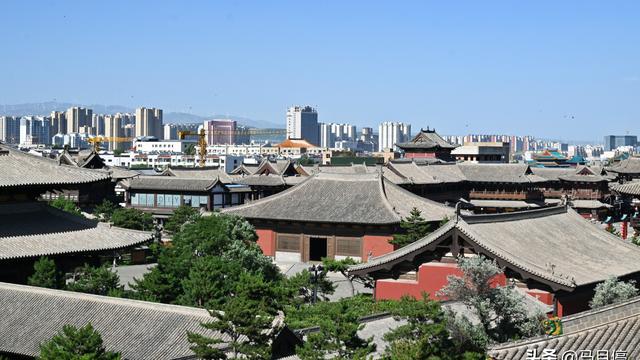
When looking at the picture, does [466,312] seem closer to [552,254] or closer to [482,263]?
[482,263]

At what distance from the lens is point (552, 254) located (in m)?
27.8

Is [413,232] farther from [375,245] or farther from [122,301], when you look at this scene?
[122,301]

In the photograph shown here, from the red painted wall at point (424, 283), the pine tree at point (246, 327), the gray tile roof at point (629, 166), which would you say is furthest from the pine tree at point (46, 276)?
the gray tile roof at point (629, 166)

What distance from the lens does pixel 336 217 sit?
43688 mm

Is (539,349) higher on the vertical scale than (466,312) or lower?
higher

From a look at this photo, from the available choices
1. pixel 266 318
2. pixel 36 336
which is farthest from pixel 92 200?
pixel 266 318

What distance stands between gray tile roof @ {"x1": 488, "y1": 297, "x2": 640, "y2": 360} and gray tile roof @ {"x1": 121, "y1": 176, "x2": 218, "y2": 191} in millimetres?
52251

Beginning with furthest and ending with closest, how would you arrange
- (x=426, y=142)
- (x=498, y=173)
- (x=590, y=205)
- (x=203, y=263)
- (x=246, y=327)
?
(x=426, y=142) → (x=590, y=205) → (x=498, y=173) → (x=203, y=263) → (x=246, y=327)

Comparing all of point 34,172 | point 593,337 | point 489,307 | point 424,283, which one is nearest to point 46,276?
point 34,172

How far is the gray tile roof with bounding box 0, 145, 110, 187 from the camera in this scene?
29033 mm

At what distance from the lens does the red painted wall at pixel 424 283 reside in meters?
25.0

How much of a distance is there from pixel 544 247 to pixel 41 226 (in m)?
16.7

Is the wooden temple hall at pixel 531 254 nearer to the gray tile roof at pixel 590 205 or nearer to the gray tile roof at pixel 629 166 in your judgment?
the gray tile roof at pixel 629 166

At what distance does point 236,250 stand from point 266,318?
14711 millimetres
